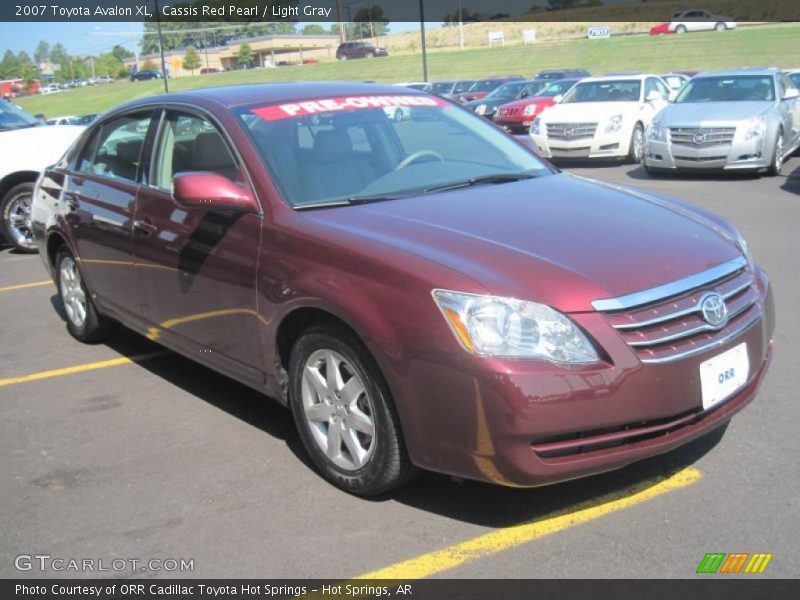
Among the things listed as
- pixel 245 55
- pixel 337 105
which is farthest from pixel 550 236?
pixel 245 55

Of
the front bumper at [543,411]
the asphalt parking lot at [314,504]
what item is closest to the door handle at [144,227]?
the asphalt parking lot at [314,504]

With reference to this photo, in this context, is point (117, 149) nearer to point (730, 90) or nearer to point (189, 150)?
point (189, 150)

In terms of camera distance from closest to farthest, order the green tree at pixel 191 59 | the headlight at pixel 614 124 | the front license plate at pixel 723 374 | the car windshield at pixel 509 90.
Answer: the front license plate at pixel 723 374 → the headlight at pixel 614 124 → the car windshield at pixel 509 90 → the green tree at pixel 191 59

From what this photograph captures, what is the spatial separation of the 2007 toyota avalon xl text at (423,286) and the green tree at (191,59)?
81.5m

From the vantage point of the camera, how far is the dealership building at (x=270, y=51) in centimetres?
8081

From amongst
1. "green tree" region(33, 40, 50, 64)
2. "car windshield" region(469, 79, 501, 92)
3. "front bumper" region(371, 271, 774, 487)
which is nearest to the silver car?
"front bumper" region(371, 271, 774, 487)

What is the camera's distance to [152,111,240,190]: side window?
4.16 meters

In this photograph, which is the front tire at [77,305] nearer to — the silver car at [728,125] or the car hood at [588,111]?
the silver car at [728,125]

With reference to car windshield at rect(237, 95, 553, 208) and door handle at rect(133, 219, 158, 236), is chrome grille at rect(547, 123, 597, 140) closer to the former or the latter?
car windshield at rect(237, 95, 553, 208)

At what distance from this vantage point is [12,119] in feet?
33.5

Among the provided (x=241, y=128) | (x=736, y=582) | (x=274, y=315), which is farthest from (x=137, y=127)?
(x=736, y=582)

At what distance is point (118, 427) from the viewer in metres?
4.48

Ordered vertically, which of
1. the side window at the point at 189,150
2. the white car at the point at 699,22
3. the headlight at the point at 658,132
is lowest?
the headlight at the point at 658,132

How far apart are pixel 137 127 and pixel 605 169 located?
1131 cm
